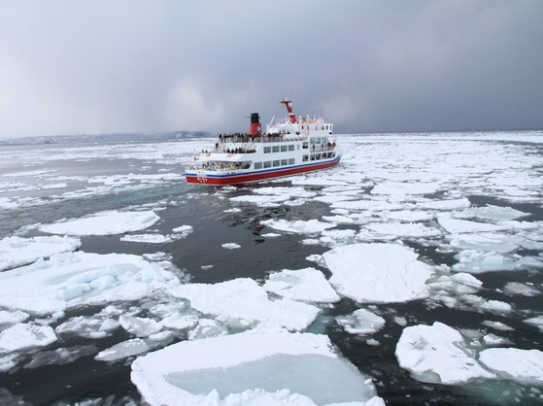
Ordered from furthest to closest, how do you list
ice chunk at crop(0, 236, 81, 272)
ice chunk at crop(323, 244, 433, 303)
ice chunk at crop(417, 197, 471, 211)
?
ice chunk at crop(417, 197, 471, 211) < ice chunk at crop(0, 236, 81, 272) < ice chunk at crop(323, 244, 433, 303)

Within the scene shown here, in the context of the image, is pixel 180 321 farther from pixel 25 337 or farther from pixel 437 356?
pixel 437 356

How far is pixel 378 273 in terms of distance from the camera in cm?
1017

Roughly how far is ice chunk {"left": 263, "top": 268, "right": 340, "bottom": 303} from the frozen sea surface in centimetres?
6

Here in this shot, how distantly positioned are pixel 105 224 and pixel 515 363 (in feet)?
52.4

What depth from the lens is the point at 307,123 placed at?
36938 millimetres

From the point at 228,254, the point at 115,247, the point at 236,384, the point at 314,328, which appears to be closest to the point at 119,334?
the point at 236,384

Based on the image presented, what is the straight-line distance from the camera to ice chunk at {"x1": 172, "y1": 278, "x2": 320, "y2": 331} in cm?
773

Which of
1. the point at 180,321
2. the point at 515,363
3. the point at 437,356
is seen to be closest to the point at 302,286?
the point at 180,321

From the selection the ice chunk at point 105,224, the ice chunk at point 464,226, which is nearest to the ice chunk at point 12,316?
the ice chunk at point 105,224

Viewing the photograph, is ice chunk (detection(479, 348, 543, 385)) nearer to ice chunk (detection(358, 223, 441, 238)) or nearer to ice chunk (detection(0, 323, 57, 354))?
ice chunk (detection(358, 223, 441, 238))

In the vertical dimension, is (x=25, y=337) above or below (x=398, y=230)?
below

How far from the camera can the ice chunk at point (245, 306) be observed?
773 cm

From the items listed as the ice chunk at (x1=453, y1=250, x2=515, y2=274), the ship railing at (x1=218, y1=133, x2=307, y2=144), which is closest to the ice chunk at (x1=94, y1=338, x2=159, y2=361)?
the ice chunk at (x1=453, y1=250, x2=515, y2=274)

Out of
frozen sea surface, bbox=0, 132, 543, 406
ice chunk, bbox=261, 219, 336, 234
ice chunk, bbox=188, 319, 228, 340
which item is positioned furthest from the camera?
ice chunk, bbox=261, 219, 336, 234
